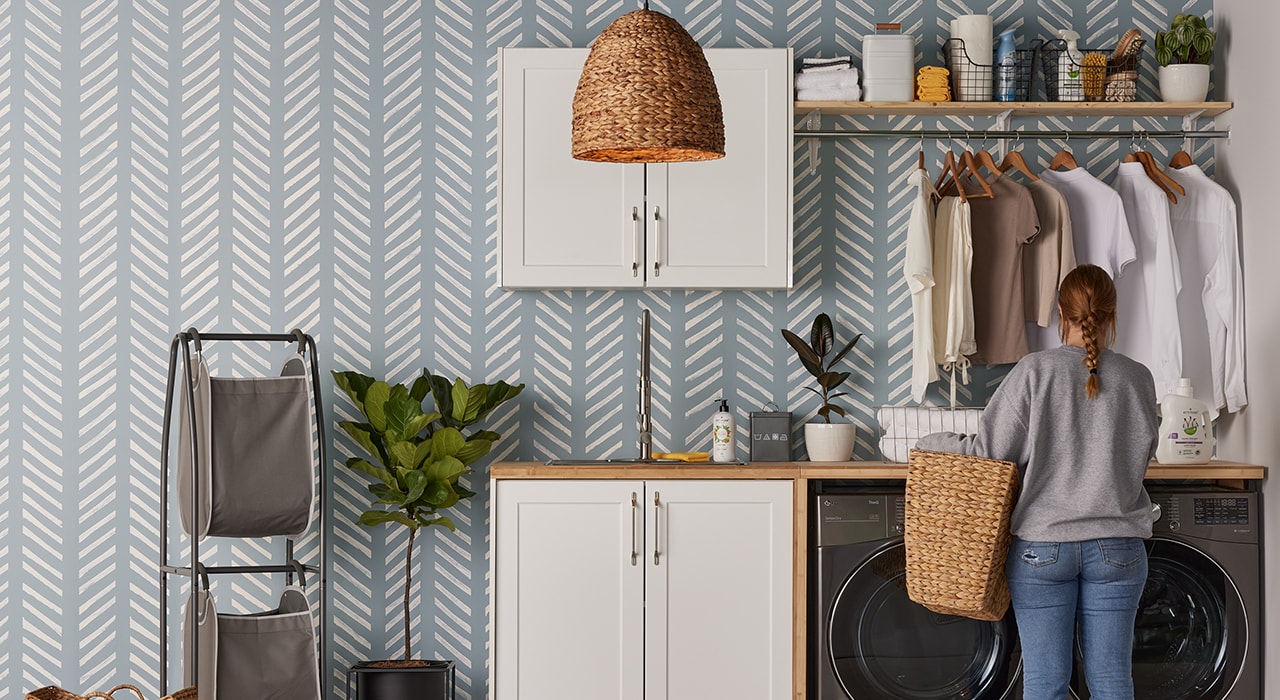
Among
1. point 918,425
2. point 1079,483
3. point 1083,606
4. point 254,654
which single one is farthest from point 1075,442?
point 254,654

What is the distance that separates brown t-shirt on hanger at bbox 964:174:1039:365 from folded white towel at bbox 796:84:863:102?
52cm

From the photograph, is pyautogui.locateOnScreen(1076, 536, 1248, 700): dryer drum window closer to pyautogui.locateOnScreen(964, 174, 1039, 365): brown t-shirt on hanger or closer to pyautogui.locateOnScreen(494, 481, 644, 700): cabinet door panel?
pyautogui.locateOnScreen(964, 174, 1039, 365): brown t-shirt on hanger

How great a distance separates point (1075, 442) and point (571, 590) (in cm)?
145

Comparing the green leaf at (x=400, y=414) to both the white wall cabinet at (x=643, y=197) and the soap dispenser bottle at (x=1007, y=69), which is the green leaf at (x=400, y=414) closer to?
the white wall cabinet at (x=643, y=197)

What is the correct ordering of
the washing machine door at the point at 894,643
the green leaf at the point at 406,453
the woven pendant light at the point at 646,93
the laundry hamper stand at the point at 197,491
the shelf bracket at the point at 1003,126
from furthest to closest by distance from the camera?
the shelf bracket at the point at 1003,126
the green leaf at the point at 406,453
the washing machine door at the point at 894,643
the laundry hamper stand at the point at 197,491
the woven pendant light at the point at 646,93

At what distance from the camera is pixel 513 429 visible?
3.63m

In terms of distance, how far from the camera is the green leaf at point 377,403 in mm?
3334

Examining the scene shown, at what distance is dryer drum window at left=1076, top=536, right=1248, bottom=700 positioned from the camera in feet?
10.3

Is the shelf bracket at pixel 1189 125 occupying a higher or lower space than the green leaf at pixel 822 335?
higher

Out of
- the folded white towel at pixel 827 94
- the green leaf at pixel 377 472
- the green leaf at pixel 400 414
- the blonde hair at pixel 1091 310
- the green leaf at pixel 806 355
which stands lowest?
the green leaf at pixel 377 472

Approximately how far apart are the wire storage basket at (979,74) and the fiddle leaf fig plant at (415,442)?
1.74 metres

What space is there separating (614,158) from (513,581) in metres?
1.36

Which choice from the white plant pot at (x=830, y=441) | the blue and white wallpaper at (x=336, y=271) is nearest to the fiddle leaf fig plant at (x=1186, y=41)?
the blue and white wallpaper at (x=336, y=271)

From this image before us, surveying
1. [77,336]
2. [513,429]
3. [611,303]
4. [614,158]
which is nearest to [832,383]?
[611,303]
